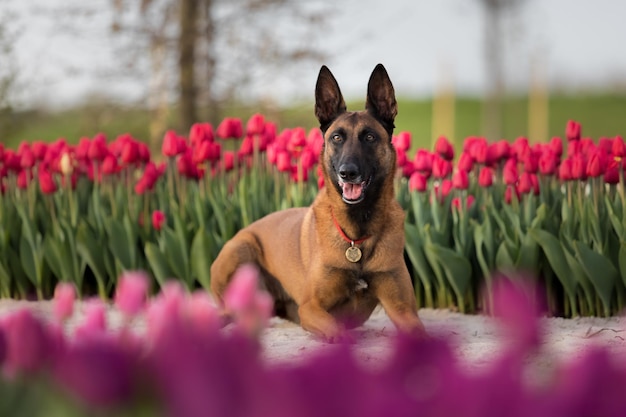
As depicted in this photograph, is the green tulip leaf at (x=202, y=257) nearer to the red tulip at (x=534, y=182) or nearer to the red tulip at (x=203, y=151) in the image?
the red tulip at (x=203, y=151)

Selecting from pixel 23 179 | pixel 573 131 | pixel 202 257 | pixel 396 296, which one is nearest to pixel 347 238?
pixel 396 296

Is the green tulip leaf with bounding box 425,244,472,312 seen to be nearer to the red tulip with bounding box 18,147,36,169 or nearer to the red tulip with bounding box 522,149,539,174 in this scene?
the red tulip with bounding box 522,149,539,174

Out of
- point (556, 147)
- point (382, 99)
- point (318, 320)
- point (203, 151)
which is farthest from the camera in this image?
point (203, 151)

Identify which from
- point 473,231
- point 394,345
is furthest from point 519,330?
point 473,231

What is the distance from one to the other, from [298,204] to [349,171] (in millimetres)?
1895

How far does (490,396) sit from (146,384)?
49 cm

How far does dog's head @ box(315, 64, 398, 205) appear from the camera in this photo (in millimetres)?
4340

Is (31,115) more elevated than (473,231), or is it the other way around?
(31,115)

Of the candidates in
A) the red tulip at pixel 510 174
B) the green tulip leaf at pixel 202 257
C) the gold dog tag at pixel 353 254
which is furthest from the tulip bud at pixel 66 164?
the red tulip at pixel 510 174

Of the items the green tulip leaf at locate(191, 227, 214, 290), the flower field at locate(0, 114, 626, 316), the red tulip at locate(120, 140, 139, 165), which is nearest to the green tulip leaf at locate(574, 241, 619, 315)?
the flower field at locate(0, 114, 626, 316)

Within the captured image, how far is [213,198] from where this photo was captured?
6434 millimetres

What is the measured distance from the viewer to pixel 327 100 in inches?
183

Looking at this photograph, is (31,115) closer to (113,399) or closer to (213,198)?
(213,198)

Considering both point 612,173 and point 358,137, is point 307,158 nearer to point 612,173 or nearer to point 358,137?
point 358,137
